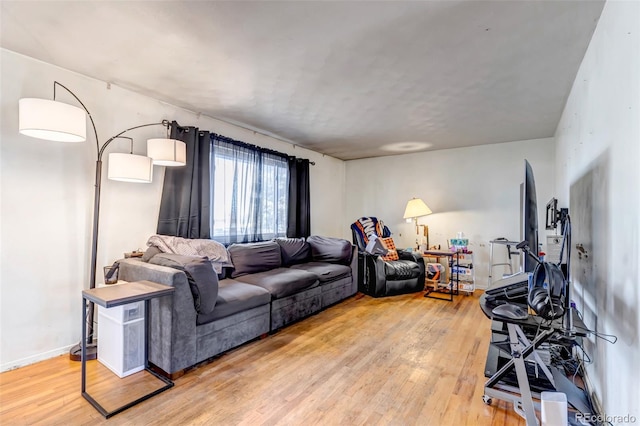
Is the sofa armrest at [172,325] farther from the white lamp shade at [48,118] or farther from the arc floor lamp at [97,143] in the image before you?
the white lamp shade at [48,118]

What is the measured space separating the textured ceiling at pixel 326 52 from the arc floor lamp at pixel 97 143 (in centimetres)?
48

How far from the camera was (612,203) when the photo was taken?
152cm

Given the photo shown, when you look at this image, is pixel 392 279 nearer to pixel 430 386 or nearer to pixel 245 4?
pixel 430 386

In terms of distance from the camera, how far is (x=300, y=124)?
3822 mm

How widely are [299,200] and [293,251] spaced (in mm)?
1136

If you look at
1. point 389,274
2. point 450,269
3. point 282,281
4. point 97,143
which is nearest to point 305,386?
point 282,281

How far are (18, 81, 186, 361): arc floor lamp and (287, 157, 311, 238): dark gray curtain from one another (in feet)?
6.65

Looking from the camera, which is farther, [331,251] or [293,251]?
[331,251]

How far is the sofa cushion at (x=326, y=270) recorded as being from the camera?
3574mm

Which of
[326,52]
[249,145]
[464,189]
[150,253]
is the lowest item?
[150,253]

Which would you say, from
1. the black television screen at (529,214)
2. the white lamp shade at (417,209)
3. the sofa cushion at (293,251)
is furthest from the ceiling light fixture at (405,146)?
the black television screen at (529,214)

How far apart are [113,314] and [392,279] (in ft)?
10.9

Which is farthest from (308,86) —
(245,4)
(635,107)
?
(635,107)

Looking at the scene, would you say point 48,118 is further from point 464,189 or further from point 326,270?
point 464,189
